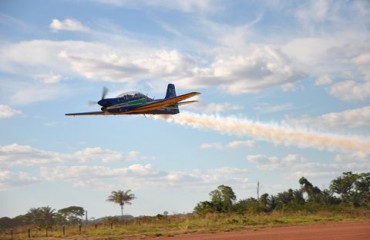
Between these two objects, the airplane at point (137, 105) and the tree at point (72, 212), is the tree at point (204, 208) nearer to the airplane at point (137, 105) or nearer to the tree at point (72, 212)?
the airplane at point (137, 105)

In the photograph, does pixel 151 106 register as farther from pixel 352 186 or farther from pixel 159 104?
pixel 352 186

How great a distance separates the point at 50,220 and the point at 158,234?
75158 mm

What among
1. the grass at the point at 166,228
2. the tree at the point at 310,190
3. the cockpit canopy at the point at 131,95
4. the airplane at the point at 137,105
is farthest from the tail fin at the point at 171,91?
the tree at the point at 310,190

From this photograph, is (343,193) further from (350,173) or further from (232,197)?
(232,197)

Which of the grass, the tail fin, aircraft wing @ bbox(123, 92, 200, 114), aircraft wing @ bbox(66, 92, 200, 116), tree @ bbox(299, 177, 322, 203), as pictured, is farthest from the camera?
tree @ bbox(299, 177, 322, 203)

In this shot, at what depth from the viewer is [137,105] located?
53.5 meters

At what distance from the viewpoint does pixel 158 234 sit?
148 ft

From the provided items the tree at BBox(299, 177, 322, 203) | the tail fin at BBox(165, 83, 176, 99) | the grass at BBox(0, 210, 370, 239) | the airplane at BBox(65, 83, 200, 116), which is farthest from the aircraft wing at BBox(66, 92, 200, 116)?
the tree at BBox(299, 177, 322, 203)

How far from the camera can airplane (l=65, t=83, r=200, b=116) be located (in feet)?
169

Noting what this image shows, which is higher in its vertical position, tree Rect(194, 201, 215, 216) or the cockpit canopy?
the cockpit canopy

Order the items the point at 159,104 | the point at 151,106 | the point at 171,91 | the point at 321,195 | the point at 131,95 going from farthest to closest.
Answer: the point at 321,195 → the point at 171,91 → the point at 159,104 → the point at 151,106 → the point at 131,95

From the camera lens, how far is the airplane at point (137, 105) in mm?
51594

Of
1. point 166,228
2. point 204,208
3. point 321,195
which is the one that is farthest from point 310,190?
point 166,228

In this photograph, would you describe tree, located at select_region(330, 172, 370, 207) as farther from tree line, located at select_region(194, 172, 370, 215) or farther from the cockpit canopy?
the cockpit canopy
